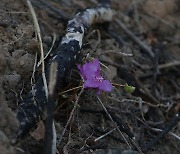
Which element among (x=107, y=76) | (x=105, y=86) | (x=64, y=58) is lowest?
(x=107, y=76)

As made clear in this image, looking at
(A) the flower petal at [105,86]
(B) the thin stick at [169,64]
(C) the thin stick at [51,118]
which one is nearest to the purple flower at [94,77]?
(A) the flower petal at [105,86]

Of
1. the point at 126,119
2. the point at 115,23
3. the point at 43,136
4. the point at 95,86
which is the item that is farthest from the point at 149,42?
the point at 43,136

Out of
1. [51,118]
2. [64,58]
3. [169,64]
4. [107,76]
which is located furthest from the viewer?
[169,64]

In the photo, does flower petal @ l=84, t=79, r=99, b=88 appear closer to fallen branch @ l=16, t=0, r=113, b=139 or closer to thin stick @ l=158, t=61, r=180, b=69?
fallen branch @ l=16, t=0, r=113, b=139

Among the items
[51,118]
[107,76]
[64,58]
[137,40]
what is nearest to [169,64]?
[137,40]

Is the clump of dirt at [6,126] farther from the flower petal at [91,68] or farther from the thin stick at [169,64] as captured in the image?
the thin stick at [169,64]

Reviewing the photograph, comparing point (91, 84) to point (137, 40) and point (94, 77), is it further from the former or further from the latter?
point (137, 40)

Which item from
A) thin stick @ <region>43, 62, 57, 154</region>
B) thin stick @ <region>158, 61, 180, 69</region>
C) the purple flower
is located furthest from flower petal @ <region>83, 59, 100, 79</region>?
thin stick @ <region>158, 61, 180, 69</region>
